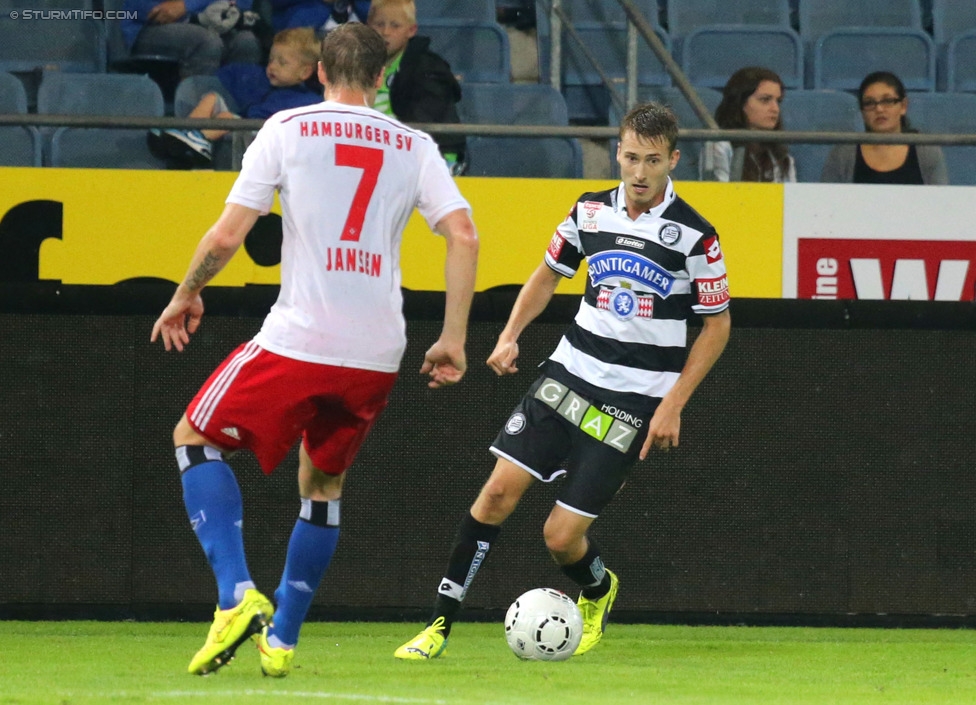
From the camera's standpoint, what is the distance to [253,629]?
14.0ft

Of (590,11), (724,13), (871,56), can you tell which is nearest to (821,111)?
(871,56)

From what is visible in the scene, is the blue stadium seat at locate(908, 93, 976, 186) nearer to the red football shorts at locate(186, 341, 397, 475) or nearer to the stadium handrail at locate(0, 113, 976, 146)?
the stadium handrail at locate(0, 113, 976, 146)

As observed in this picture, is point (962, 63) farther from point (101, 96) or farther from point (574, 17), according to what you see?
point (101, 96)

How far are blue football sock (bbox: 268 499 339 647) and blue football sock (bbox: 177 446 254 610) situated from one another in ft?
0.92

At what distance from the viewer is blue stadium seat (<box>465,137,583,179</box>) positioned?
25.0ft

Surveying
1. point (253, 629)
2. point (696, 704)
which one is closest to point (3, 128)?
point (253, 629)

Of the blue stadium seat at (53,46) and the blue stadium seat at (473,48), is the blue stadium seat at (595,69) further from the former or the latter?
the blue stadium seat at (53,46)

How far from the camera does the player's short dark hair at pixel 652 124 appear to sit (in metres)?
5.68

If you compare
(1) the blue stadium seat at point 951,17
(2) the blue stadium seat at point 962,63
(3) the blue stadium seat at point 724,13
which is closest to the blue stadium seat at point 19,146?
(3) the blue stadium seat at point 724,13

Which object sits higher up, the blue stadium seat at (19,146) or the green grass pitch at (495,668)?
the blue stadium seat at (19,146)

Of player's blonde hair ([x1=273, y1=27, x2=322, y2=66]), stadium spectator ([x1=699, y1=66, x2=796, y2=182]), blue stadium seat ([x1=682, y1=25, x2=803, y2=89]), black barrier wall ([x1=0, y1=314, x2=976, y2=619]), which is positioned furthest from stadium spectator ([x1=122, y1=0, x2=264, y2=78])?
blue stadium seat ([x1=682, y1=25, x2=803, y2=89])

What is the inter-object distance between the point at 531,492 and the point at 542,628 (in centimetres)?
169

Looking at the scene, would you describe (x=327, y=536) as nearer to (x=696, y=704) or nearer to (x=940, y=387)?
(x=696, y=704)

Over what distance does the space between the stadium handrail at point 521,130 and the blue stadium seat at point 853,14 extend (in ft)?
8.98
